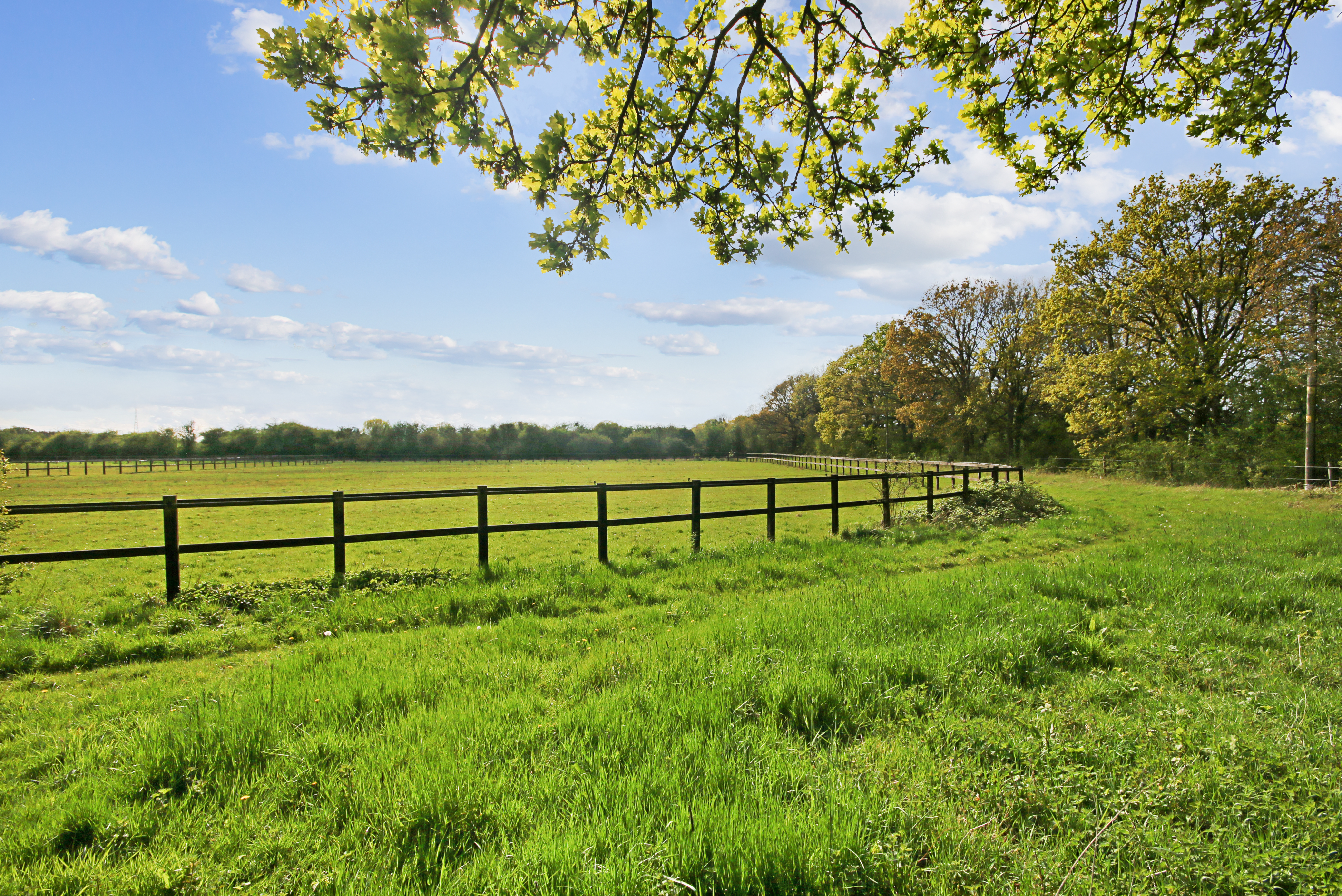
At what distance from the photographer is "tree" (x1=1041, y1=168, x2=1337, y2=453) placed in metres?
21.7

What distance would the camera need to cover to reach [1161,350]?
25312 mm

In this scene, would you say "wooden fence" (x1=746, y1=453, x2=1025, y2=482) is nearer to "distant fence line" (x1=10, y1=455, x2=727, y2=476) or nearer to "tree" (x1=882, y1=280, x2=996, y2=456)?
"tree" (x1=882, y1=280, x2=996, y2=456)

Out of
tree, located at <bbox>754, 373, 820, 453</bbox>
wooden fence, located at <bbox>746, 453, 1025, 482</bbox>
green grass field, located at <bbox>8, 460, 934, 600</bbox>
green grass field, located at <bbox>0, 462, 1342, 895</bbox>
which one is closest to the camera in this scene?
green grass field, located at <bbox>0, 462, 1342, 895</bbox>

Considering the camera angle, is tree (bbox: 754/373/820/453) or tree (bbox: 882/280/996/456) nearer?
tree (bbox: 882/280/996/456)

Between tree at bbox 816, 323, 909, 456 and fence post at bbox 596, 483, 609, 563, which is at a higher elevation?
tree at bbox 816, 323, 909, 456

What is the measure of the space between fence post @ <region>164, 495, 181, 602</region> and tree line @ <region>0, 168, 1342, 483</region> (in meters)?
31.8

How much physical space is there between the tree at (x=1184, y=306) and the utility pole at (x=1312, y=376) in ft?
1.45

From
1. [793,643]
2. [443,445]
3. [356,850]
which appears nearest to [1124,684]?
[793,643]

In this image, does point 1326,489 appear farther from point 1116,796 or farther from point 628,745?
point 628,745

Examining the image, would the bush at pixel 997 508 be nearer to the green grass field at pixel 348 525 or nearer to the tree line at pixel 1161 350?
the green grass field at pixel 348 525

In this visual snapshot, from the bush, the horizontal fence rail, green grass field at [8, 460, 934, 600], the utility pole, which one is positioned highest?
the utility pole

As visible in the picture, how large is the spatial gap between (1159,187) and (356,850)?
35310 mm

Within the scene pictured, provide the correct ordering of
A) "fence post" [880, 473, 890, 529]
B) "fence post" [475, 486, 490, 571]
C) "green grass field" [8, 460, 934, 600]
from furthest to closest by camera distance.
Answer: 1. "fence post" [880, 473, 890, 529]
2. "green grass field" [8, 460, 934, 600]
3. "fence post" [475, 486, 490, 571]

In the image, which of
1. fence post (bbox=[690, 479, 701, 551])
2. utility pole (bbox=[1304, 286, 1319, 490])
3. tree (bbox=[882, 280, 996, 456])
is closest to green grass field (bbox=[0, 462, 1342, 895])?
fence post (bbox=[690, 479, 701, 551])
